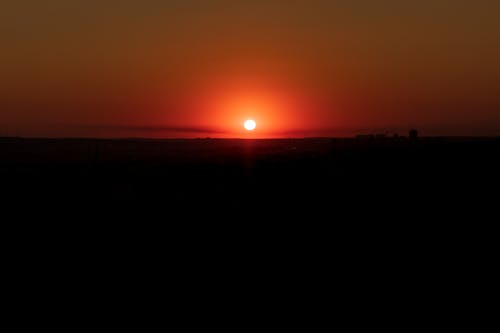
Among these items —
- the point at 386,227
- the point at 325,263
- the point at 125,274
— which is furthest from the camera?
the point at 386,227

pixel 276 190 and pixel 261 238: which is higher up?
pixel 276 190

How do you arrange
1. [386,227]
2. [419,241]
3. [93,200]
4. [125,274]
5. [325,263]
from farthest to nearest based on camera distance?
[93,200] → [386,227] → [419,241] → [325,263] → [125,274]

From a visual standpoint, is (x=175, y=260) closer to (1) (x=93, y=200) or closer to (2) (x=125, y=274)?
(2) (x=125, y=274)

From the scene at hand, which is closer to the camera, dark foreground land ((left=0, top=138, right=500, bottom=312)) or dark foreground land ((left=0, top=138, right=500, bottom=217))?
dark foreground land ((left=0, top=138, right=500, bottom=312))

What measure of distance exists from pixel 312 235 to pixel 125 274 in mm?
4798

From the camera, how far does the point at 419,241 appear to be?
14383 mm

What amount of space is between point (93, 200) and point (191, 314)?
30.3 ft

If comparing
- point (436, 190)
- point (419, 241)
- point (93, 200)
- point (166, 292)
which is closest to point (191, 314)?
point (166, 292)

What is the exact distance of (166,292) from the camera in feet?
35.7

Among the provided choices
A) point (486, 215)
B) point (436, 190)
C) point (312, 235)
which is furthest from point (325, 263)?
point (436, 190)

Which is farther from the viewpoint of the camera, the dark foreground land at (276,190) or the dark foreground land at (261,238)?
the dark foreground land at (276,190)

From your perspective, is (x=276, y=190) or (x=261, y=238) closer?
(x=261, y=238)

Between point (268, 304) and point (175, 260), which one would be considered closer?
point (268, 304)

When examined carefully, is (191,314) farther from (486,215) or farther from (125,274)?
(486,215)
